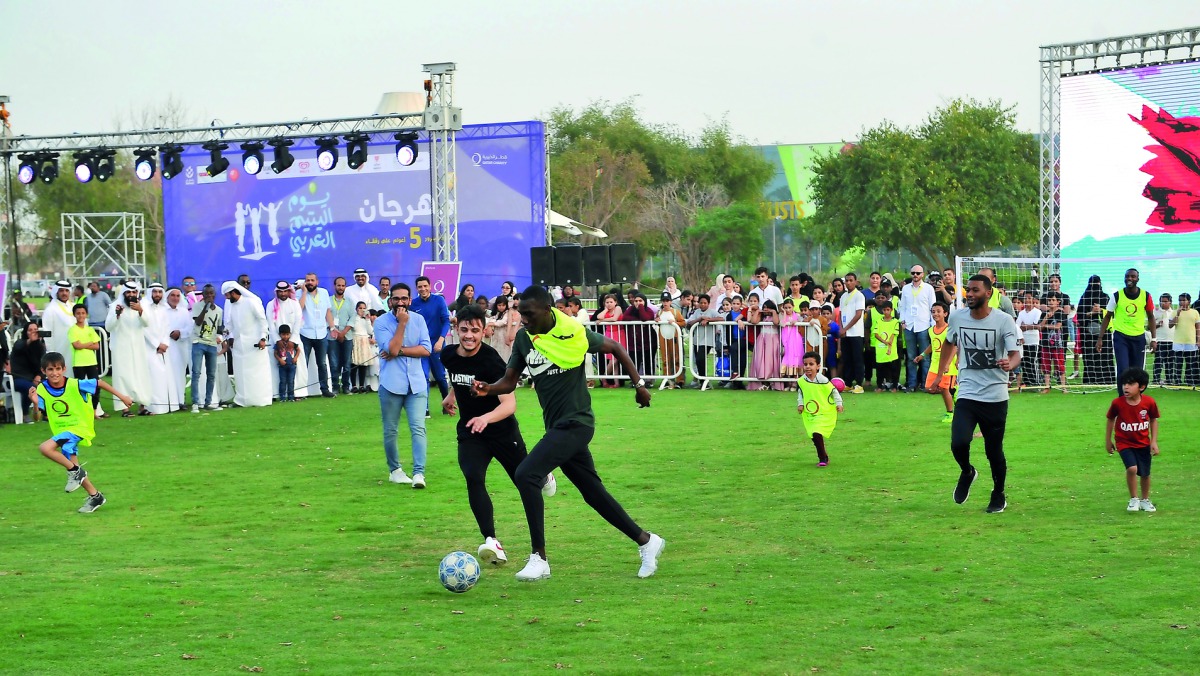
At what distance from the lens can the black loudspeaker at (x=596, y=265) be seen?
76.7 feet

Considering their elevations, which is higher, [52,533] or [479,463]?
[479,463]

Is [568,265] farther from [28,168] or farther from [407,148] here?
[28,168]

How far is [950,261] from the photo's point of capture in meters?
55.4

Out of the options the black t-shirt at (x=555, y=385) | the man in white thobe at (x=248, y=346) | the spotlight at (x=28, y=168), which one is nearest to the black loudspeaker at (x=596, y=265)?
the man in white thobe at (x=248, y=346)

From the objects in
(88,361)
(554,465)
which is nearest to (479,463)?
(554,465)

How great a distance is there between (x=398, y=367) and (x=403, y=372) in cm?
7

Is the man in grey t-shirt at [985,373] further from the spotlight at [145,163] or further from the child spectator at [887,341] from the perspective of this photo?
the spotlight at [145,163]

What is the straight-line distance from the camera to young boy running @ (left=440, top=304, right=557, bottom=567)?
28.2ft

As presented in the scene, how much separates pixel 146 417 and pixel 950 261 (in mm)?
42385

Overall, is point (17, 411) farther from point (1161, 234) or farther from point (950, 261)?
point (950, 261)

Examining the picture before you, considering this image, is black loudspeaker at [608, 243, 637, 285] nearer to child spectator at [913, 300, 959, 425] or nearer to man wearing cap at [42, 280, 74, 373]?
child spectator at [913, 300, 959, 425]

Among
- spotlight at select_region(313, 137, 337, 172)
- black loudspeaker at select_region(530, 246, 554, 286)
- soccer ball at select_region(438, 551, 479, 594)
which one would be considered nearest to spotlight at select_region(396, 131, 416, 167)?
spotlight at select_region(313, 137, 337, 172)

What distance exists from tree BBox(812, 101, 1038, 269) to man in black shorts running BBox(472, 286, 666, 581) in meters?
44.2

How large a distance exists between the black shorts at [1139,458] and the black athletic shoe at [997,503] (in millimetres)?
955
